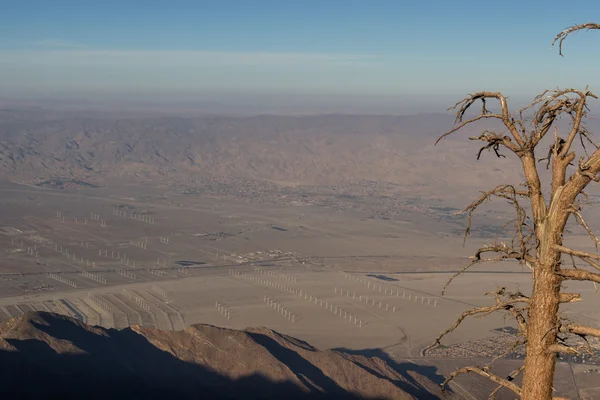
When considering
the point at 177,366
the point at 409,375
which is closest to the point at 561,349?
the point at 177,366

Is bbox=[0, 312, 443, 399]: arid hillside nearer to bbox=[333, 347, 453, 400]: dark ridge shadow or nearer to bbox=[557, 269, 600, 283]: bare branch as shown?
bbox=[333, 347, 453, 400]: dark ridge shadow

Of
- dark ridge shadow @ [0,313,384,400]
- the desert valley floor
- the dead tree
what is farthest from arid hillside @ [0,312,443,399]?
the dead tree

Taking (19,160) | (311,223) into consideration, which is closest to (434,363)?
(311,223)

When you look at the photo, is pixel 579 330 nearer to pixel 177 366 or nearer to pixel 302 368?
pixel 177 366

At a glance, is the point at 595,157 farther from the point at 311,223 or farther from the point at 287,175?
the point at 287,175

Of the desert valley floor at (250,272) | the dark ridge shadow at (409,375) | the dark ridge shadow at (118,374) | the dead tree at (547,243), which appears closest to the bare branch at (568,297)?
the dead tree at (547,243)

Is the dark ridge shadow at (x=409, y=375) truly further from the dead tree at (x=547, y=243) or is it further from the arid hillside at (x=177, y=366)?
the dead tree at (x=547, y=243)
